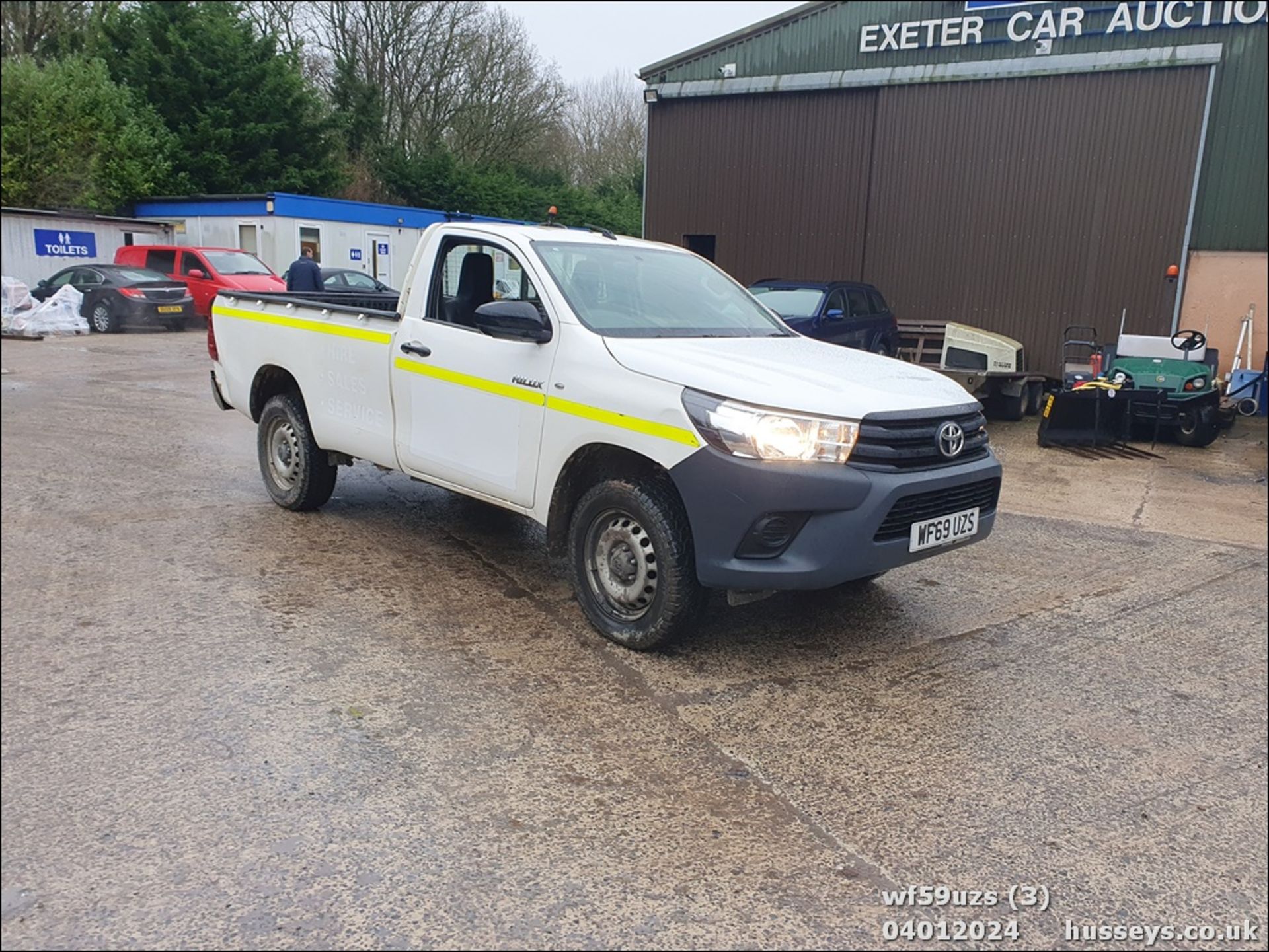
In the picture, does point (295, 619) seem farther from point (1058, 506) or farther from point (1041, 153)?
point (1041, 153)

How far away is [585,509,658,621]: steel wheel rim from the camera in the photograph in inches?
162

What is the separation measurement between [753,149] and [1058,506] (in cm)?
1284

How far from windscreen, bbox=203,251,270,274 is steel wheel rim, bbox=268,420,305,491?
14.6m

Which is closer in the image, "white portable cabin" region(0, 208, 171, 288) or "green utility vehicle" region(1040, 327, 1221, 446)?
"white portable cabin" region(0, 208, 171, 288)

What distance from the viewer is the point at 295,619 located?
4281 millimetres

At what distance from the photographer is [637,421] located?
157 inches

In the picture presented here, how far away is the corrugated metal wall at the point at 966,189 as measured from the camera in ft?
49.7

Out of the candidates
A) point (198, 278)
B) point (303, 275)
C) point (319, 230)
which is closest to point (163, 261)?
point (198, 278)

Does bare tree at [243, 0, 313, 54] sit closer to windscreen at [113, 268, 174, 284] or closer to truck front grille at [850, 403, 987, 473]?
truck front grille at [850, 403, 987, 473]

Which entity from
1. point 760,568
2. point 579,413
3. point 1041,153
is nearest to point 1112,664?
point 760,568

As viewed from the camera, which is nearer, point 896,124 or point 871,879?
point 871,879

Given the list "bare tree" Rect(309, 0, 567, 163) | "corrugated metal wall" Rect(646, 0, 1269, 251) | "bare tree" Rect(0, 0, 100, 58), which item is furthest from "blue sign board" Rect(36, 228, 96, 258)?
"corrugated metal wall" Rect(646, 0, 1269, 251)

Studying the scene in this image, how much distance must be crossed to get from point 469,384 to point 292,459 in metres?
1.92

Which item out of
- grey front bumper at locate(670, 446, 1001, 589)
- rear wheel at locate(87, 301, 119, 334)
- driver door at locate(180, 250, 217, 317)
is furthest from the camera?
driver door at locate(180, 250, 217, 317)
